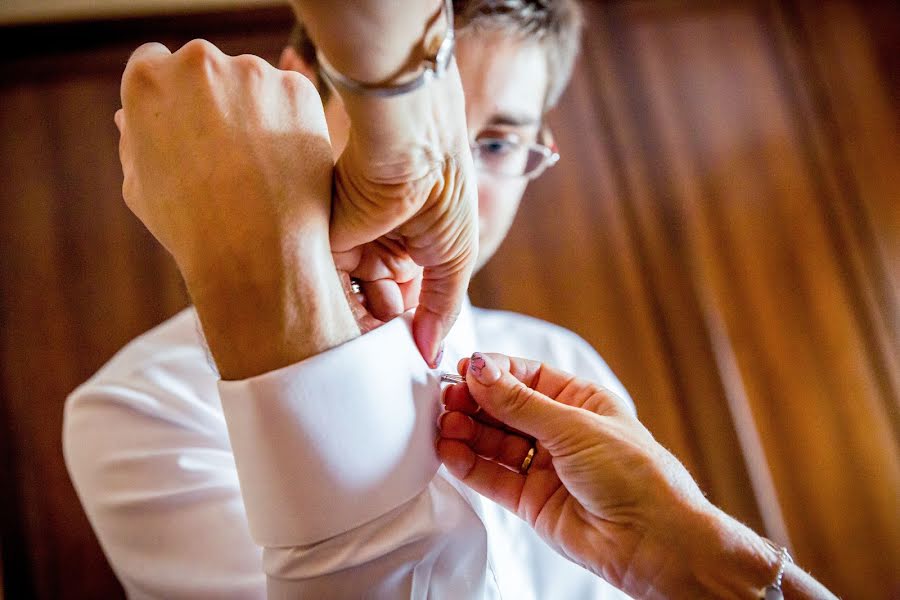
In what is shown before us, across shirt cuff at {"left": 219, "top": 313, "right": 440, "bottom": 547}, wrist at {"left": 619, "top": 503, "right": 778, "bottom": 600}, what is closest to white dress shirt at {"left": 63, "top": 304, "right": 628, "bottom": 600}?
shirt cuff at {"left": 219, "top": 313, "right": 440, "bottom": 547}

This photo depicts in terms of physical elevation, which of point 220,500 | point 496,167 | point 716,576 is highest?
point 496,167

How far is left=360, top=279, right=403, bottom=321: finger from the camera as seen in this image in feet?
1.98

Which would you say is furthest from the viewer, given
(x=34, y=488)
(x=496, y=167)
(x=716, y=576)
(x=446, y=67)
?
(x=34, y=488)

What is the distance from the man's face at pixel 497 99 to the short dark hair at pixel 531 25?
0.02 m

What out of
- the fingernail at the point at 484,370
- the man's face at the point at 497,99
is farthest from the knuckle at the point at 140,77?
the man's face at the point at 497,99

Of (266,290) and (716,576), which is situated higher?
(266,290)

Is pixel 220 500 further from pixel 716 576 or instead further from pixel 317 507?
pixel 716 576

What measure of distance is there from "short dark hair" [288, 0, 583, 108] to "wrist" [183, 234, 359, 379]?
57 centimetres

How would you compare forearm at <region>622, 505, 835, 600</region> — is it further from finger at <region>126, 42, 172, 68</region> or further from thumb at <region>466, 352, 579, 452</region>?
finger at <region>126, 42, 172, 68</region>

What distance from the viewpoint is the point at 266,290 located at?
469 mm

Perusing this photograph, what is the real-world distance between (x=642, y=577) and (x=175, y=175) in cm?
51

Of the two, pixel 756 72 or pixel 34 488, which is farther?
pixel 756 72

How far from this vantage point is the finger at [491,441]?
609 mm

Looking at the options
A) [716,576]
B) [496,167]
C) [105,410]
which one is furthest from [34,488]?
[716,576]
